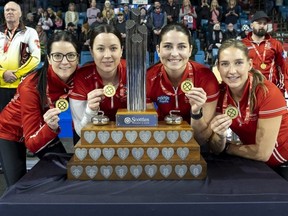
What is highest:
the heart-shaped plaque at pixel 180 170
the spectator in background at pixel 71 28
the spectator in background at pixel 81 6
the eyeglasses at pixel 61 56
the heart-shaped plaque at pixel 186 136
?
the spectator in background at pixel 81 6

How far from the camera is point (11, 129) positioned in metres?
2.25

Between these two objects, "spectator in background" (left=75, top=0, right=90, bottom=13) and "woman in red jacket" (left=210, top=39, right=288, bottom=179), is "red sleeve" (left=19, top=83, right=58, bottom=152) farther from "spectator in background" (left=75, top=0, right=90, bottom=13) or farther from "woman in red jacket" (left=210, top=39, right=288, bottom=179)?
"spectator in background" (left=75, top=0, right=90, bottom=13)

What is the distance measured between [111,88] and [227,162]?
0.62m

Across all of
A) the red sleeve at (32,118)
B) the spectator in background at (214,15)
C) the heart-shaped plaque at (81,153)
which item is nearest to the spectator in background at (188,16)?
the spectator in background at (214,15)

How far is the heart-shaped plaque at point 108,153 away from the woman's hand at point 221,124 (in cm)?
44

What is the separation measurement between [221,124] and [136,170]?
1.31 feet

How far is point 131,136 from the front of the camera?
1.69 m

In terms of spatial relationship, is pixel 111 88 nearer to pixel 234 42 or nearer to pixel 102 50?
pixel 102 50

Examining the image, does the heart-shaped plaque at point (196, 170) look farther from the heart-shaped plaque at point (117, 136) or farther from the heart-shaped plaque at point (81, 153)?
the heart-shaped plaque at point (81, 153)

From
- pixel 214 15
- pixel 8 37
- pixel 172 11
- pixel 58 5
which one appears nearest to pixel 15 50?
pixel 8 37

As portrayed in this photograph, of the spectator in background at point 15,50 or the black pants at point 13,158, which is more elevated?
the spectator in background at point 15,50

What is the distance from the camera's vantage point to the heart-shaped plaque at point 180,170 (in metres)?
1.70

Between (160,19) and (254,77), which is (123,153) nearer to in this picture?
(254,77)

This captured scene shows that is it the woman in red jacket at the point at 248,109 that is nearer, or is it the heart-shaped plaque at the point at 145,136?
the heart-shaped plaque at the point at 145,136
